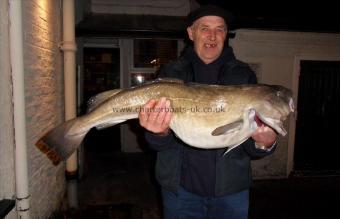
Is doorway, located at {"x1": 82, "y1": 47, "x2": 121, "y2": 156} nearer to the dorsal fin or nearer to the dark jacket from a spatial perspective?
the dark jacket

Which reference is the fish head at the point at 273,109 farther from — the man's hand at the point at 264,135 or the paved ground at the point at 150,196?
the paved ground at the point at 150,196

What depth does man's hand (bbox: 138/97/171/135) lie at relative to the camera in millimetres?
2699

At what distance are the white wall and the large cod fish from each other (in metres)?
4.52

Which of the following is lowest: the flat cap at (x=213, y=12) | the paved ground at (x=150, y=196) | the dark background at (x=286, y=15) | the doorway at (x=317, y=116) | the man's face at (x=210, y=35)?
the paved ground at (x=150, y=196)

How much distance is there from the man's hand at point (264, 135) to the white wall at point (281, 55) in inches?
179

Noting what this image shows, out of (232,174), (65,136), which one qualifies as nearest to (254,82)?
(232,174)

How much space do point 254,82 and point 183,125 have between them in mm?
862

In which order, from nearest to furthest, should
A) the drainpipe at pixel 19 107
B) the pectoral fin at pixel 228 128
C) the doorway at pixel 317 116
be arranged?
the pectoral fin at pixel 228 128
the drainpipe at pixel 19 107
the doorway at pixel 317 116

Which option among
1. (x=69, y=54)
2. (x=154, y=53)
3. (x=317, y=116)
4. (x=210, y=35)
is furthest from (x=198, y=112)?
(x=154, y=53)

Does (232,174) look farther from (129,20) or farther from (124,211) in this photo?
(129,20)

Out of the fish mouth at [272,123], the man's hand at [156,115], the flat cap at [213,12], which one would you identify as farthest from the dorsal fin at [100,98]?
the fish mouth at [272,123]

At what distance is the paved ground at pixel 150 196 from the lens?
571 centimetres

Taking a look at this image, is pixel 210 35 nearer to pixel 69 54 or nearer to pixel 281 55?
pixel 69 54

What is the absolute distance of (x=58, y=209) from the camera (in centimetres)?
540
